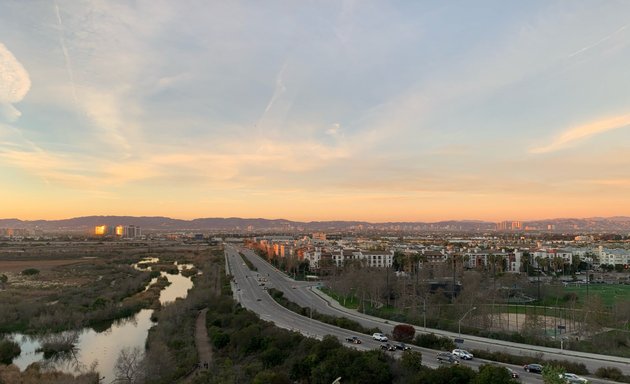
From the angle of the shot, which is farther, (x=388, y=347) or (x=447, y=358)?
(x=388, y=347)

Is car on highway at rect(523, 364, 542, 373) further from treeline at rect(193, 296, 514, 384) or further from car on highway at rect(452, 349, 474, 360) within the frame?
treeline at rect(193, 296, 514, 384)

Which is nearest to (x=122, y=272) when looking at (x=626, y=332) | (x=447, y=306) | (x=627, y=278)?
(x=447, y=306)

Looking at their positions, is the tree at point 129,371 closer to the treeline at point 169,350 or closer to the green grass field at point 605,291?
the treeline at point 169,350

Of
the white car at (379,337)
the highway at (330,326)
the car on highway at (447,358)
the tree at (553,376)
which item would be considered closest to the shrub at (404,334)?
the white car at (379,337)

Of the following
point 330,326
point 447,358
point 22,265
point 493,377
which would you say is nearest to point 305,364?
point 447,358

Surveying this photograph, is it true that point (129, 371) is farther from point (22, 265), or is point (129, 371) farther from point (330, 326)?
point (22, 265)

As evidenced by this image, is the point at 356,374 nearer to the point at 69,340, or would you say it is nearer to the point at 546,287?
the point at 69,340
